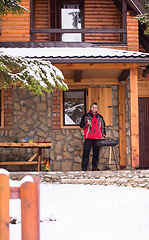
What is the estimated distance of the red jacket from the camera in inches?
254

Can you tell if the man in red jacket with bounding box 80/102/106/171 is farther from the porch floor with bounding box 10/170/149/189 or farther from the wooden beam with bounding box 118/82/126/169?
the wooden beam with bounding box 118/82/126/169

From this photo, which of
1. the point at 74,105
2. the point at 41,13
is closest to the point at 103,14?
the point at 41,13

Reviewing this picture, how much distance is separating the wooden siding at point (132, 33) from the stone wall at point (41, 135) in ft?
4.09

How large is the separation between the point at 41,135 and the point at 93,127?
1.69 metres

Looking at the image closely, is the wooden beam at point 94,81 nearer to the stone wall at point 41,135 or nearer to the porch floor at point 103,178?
the stone wall at point 41,135

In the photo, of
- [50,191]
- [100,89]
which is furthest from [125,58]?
[50,191]

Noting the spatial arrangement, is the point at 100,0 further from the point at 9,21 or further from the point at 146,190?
the point at 146,190

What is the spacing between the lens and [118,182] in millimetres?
5484

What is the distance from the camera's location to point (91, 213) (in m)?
3.62

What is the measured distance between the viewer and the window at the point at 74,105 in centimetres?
768

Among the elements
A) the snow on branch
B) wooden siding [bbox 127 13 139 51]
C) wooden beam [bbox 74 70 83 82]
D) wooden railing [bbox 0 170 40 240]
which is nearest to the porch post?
wooden beam [bbox 74 70 83 82]

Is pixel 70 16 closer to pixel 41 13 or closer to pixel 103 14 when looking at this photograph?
pixel 41 13

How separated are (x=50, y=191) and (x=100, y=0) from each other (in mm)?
6446

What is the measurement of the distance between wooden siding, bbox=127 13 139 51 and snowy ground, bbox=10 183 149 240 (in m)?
4.24
